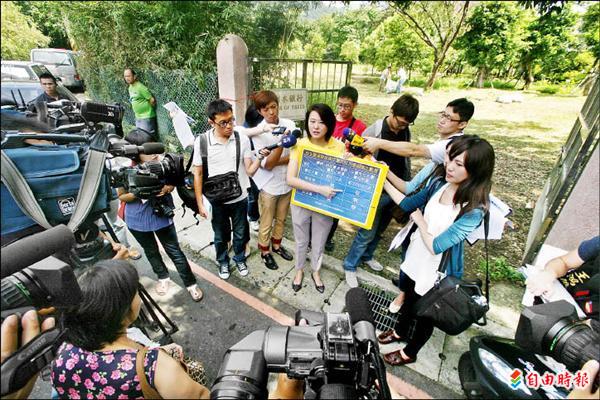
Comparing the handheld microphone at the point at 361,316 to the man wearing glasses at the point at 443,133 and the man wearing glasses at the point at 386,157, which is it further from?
the man wearing glasses at the point at 386,157

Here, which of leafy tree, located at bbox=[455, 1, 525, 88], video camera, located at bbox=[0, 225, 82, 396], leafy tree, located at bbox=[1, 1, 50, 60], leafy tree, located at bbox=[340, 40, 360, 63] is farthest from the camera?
leafy tree, located at bbox=[340, 40, 360, 63]

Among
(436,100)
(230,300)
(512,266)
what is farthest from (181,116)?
(436,100)

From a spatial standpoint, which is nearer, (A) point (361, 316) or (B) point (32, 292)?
(B) point (32, 292)

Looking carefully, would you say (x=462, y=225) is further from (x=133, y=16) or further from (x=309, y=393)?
(x=133, y=16)

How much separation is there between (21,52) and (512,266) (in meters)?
4.95

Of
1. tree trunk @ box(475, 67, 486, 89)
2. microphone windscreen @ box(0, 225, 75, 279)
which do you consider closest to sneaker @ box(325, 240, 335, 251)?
microphone windscreen @ box(0, 225, 75, 279)

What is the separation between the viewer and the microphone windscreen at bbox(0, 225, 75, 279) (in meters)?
0.87

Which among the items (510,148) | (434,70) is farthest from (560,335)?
(434,70)

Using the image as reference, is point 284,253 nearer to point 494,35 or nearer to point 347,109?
point 347,109

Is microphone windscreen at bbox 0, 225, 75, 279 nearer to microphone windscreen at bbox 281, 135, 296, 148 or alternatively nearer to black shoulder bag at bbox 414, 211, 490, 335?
microphone windscreen at bbox 281, 135, 296, 148

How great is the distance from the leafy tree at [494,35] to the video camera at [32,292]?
24.0 meters

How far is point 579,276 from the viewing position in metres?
1.86

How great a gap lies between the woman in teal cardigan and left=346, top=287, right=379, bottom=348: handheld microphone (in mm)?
969

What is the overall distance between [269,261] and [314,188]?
1359mm
